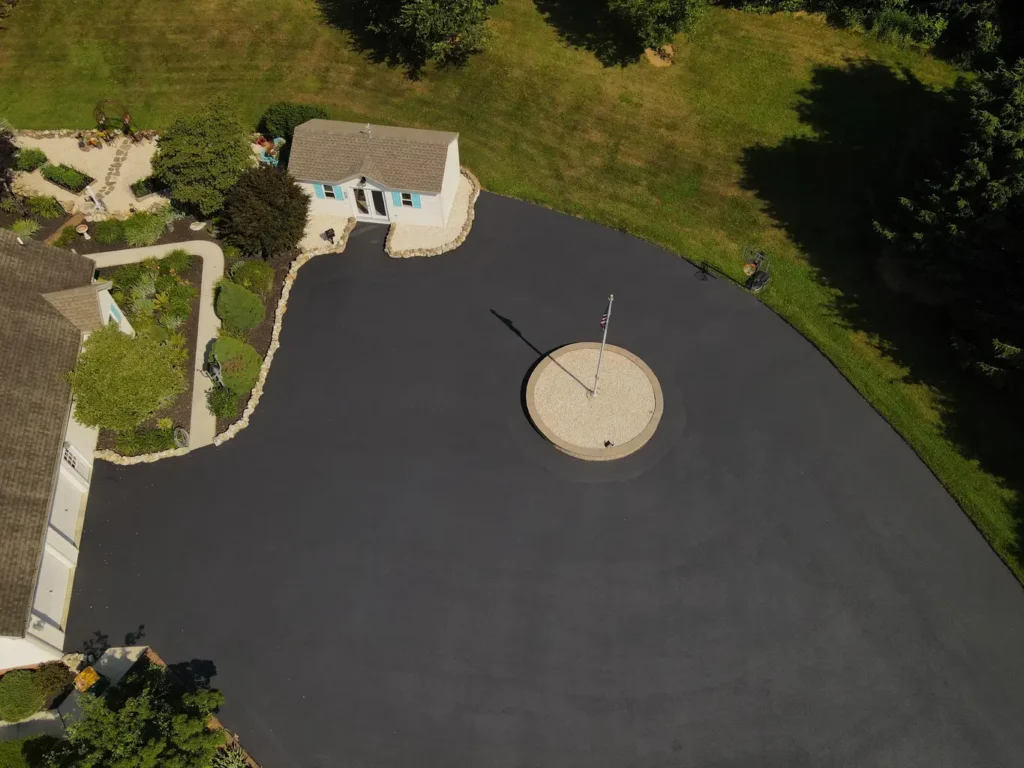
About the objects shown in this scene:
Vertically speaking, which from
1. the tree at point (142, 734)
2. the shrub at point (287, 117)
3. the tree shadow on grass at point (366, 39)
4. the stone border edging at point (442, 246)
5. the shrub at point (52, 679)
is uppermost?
the tree shadow on grass at point (366, 39)

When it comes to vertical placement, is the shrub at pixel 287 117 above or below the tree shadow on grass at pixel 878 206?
below

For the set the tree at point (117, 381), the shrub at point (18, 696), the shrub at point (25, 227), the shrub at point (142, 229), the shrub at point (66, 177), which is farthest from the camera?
the shrub at point (66, 177)

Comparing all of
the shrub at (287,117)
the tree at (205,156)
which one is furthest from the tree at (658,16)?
the tree at (205,156)

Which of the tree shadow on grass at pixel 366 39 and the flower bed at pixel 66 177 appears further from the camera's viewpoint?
the tree shadow on grass at pixel 366 39

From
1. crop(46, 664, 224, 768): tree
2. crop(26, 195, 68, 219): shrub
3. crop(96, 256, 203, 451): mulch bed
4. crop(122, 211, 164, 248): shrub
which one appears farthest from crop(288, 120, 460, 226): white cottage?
crop(46, 664, 224, 768): tree

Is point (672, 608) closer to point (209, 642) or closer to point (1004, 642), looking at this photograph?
point (1004, 642)

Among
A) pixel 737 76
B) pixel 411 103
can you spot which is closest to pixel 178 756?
pixel 411 103

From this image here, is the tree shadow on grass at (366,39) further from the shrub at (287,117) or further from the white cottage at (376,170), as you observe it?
the white cottage at (376,170)
